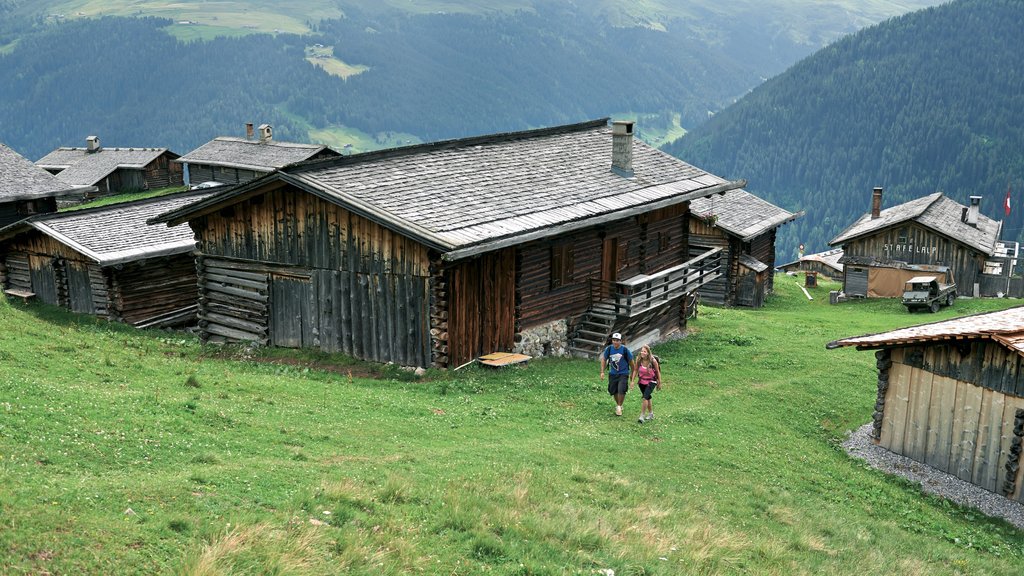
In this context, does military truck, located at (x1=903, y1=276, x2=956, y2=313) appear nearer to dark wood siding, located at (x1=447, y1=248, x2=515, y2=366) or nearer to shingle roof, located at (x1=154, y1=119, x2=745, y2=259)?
shingle roof, located at (x1=154, y1=119, x2=745, y2=259)

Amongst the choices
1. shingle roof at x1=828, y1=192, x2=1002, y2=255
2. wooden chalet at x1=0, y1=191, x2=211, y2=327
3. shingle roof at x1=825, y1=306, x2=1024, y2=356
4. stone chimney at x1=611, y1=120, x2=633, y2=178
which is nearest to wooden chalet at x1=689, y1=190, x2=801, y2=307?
shingle roof at x1=828, y1=192, x2=1002, y2=255

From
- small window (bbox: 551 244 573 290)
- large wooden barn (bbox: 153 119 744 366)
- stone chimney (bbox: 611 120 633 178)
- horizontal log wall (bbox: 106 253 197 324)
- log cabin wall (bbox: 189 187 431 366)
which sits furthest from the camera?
horizontal log wall (bbox: 106 253 197 324)

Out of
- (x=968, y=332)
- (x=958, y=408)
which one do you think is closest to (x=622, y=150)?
(x=968, y=332)

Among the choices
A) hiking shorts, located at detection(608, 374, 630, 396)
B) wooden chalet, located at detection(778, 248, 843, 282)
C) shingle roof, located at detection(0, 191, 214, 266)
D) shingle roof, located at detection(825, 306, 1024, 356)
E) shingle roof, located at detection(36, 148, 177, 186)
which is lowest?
wooden chalet, located at detection(778, 248, 843, 282)

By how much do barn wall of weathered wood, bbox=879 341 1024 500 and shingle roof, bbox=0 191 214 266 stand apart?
20734 mm

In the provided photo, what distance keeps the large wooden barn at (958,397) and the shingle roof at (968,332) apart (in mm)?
19

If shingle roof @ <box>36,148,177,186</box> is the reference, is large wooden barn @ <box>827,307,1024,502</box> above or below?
above

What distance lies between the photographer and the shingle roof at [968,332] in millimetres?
16938

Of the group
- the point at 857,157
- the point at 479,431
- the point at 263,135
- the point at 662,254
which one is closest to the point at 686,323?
the point at 662,254

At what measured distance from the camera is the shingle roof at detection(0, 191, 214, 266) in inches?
1103

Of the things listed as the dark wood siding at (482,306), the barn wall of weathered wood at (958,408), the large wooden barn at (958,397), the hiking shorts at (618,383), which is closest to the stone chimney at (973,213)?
Result: the large wooden barn at (958,397)

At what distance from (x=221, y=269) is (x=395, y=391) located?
7832mm

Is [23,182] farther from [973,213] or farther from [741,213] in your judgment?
[973,213]

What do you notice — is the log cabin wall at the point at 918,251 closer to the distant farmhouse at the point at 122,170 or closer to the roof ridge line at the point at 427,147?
the roof ridge line at the point at 427,147
